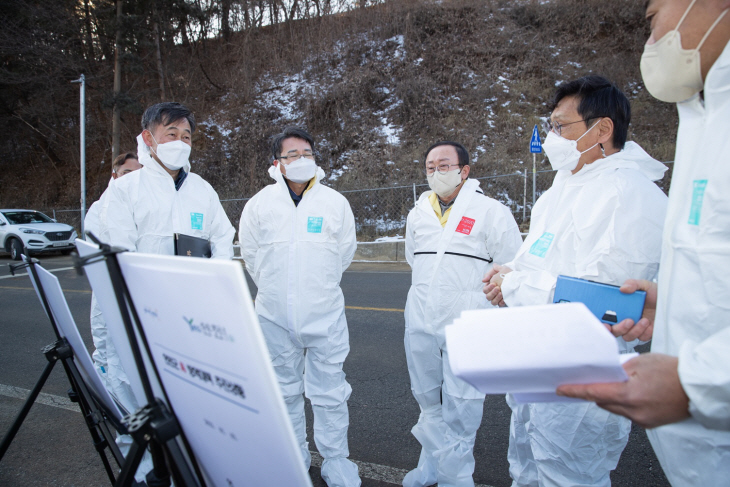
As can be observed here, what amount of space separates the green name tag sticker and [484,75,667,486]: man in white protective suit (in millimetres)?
504

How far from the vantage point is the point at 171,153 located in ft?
8.86

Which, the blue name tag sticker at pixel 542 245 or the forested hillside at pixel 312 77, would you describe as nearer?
the blue name tag sticker at pixel 542 245

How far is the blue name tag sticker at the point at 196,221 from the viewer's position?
2744 mm

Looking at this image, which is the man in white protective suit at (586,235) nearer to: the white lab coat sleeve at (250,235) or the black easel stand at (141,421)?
the black easel stand at (141,421)

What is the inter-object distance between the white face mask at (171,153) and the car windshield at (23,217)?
47.5 feet

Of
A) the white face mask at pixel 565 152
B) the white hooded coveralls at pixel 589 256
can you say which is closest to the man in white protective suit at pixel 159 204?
the white hooded coveralls at pixel 589 256

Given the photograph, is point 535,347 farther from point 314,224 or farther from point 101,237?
point 101,237

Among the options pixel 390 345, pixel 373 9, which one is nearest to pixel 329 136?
pixel 373 9

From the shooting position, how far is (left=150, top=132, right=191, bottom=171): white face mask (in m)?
2.69


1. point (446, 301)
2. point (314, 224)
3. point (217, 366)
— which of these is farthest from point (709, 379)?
point (314, 224)

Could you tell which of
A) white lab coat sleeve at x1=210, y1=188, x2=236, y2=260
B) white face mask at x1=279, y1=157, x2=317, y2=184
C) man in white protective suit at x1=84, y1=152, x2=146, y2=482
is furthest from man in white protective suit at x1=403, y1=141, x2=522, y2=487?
man in white protective suit at x1=84, y1=152, x2=146, y2=482

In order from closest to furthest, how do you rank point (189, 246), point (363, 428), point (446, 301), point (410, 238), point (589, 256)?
point (589, 256) → point (189, 246) → point (446, 301) → point (410, 238) → point (363, 428)

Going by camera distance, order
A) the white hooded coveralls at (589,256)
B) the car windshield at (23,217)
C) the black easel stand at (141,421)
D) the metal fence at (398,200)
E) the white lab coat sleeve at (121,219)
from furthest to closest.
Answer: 1. the car windshield at (23,217)
2. the metal fence at (398,200)
3. the white lab coat sleeve at (121,219)
4. the white hooded coveralls at (589,256)
5. the black easel stand at (141,421)

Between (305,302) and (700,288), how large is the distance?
2.00m
